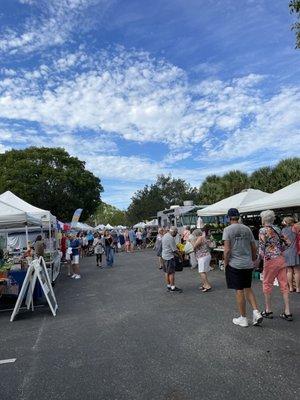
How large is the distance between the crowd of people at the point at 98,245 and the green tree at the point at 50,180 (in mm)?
9375

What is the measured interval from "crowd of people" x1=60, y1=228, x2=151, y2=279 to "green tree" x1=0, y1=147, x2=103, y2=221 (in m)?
9.38

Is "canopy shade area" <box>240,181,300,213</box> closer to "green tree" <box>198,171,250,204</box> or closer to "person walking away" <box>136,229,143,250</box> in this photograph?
"green tree" <box>198,171,250,204</box>

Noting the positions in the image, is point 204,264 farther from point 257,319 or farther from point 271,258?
point 257,319

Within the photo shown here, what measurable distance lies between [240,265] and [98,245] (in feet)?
47.5

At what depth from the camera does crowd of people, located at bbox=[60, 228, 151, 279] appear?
54.1 ft

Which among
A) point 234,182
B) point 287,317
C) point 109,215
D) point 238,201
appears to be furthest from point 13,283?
point 109,215

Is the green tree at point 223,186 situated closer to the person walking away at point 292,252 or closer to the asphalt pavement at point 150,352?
the person walking away at point 292,252

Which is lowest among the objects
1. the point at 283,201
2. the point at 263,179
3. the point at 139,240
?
the point at 139,240

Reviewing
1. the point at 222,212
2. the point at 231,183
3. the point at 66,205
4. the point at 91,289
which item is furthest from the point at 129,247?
the point at 91,289

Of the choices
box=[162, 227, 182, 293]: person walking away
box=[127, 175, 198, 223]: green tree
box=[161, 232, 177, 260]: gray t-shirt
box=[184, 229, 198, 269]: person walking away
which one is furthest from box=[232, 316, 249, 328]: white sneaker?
box=[127, 175, 198, 223]: green tree

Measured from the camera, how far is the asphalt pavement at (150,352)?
447 cm

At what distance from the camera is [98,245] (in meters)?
20.8

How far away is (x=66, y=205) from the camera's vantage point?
150ft

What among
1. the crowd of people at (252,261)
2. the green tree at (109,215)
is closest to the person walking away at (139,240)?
the crowd of people at (252,261)
